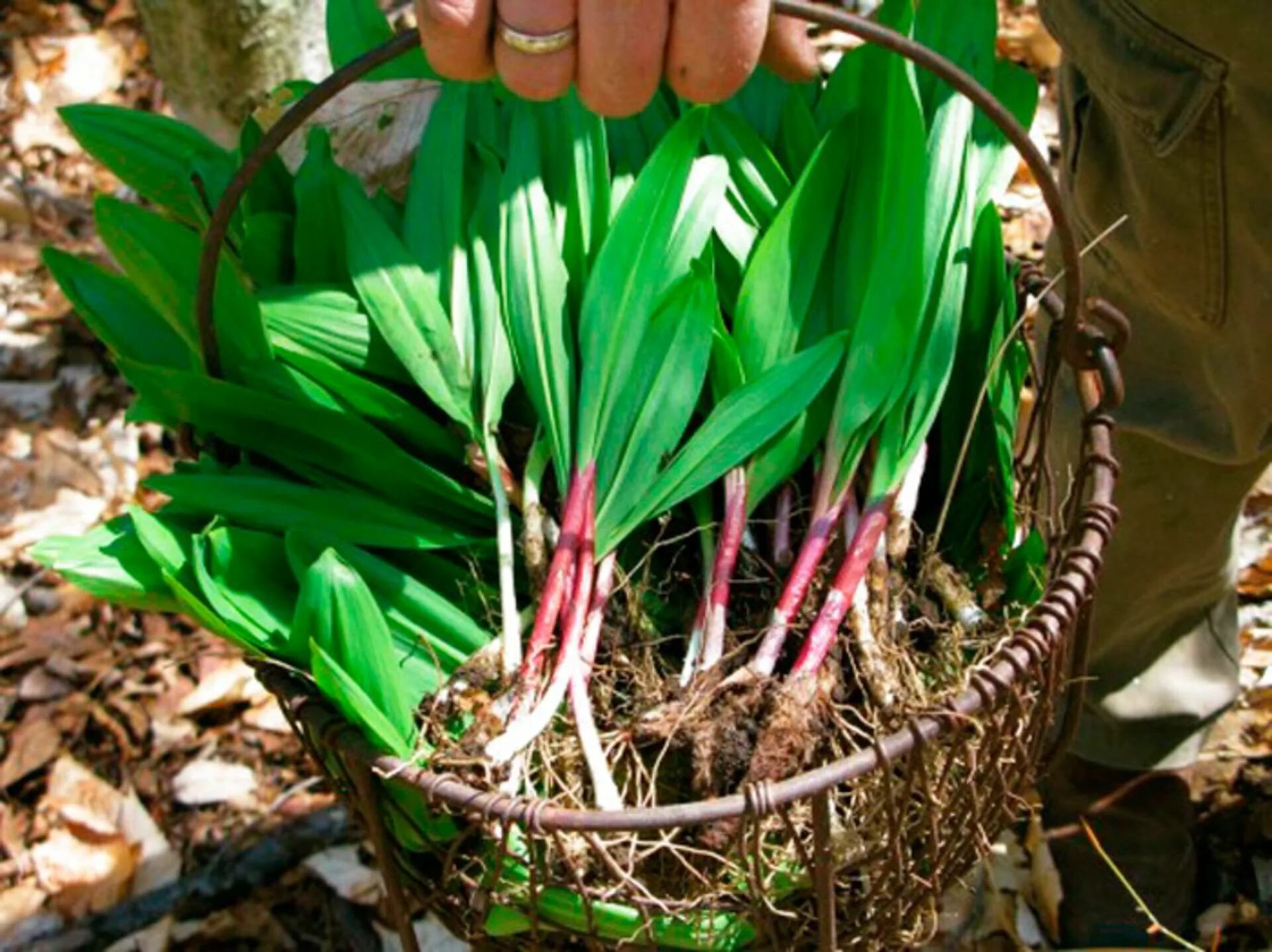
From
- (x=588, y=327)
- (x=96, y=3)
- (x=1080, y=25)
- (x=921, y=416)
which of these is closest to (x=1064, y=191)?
(x=1080, y=25)

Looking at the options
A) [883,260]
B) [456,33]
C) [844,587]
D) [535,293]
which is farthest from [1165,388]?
[456,33]

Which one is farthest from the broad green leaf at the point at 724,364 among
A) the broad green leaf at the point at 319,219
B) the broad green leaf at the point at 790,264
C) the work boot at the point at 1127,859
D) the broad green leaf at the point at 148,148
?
the work boot at the point at 1127,859

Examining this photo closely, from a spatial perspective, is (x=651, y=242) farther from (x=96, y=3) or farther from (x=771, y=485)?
(x=96, y=3)

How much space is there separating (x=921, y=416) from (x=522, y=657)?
36cm

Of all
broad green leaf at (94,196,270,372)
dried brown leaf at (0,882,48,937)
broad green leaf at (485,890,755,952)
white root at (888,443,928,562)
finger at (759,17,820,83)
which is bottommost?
dried brown leaf at (0,882,48,937)

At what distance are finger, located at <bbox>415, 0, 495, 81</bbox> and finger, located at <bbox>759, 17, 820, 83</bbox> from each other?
0.30 m

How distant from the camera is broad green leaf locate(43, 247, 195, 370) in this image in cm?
131

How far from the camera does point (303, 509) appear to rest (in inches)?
48.5

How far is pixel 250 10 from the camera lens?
2031mm

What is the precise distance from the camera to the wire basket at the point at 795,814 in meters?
1.00

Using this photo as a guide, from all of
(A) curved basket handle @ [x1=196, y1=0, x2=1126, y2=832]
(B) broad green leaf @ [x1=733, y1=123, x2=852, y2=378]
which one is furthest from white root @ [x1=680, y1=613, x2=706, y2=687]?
(B) broad green leaf @ [x1=733, y1=123, x2=852, y2=378]

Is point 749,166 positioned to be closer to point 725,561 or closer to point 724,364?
point 724,364

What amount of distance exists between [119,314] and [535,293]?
0.35 metres

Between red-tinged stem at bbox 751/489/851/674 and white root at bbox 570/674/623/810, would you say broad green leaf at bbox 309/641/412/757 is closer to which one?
white root at bbox 570/674/623/810
